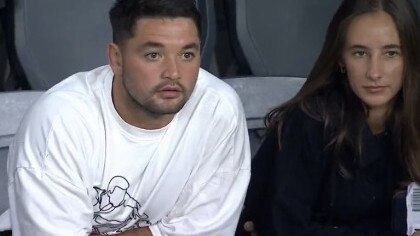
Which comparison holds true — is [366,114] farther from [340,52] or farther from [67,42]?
[67,42]

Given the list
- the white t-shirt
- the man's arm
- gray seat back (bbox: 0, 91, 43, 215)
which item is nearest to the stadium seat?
gray seat back (bbox: 0, 91, 43, 215)

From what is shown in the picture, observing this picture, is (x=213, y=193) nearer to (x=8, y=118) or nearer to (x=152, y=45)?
(x=152, y=45)

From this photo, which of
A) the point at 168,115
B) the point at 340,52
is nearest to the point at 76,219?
the point at 168,115

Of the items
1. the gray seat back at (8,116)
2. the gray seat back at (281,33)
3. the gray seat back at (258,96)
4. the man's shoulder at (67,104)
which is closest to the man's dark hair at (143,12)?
the man's shoulder at (67,104)

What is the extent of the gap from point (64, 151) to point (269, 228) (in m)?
0.53

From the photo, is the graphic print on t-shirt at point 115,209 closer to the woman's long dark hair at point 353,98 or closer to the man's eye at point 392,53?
the woman's long dark hair at point 353,98

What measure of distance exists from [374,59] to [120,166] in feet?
1.97

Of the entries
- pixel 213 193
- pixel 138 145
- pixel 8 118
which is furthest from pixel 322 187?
pixel 8 118

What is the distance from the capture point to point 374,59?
203 cm

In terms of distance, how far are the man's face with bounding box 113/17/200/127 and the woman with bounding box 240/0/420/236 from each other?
13.7 inches

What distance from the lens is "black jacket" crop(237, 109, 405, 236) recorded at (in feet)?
6.75

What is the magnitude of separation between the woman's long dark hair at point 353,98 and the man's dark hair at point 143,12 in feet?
1.22

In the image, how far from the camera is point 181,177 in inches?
78.3

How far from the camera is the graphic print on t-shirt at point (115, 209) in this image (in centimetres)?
193
